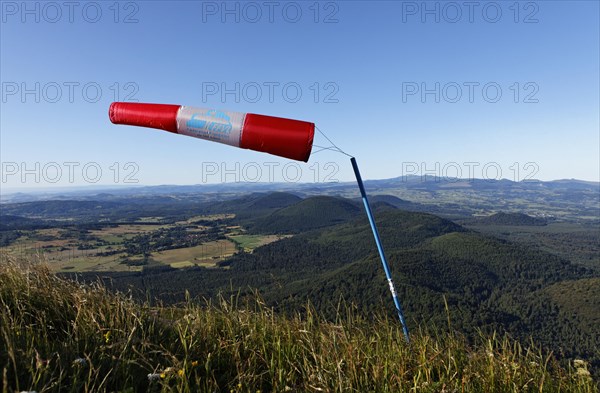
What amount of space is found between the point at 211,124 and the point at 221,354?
2.97 m

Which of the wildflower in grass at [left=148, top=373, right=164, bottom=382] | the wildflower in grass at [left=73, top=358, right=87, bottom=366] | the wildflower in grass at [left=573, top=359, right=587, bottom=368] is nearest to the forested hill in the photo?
the wildflower in grass at [left=573, top=359, right=587, bottom=368]

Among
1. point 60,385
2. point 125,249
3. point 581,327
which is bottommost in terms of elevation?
point 581,327

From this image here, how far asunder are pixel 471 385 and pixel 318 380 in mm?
Result: 1581

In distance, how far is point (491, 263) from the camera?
182625mm

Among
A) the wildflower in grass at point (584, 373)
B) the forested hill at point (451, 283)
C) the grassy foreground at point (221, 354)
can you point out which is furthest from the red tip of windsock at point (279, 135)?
the forested hill at point (451, 283)

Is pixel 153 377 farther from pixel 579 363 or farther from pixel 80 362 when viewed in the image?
pixel 579 363

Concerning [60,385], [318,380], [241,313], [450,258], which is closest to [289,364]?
[318,380]

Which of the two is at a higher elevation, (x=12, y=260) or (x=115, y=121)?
(x=115, y=121)

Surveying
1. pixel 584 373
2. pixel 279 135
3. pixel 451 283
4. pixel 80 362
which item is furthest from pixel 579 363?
pixel 451 283

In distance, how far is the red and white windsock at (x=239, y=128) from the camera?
4.20m

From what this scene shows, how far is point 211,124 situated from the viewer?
453cm

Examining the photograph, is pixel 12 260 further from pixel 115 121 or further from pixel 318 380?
pixel 318 380

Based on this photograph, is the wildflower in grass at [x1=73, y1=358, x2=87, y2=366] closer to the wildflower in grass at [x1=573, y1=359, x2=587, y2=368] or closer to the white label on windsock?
the white label on windsock

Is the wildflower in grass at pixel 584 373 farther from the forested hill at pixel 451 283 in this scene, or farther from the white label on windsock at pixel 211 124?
the forested hill at pixel 451 283
